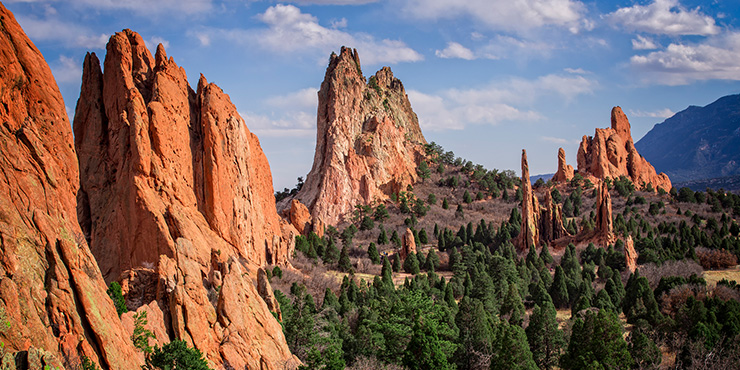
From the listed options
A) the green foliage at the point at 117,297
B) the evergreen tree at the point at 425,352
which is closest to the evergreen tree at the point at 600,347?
the evergreen tree at the point at 425,352

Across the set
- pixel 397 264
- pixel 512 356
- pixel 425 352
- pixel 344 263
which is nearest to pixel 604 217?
pixel 397 264

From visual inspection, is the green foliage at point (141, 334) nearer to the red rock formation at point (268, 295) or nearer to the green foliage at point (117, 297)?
the green foliage at point (117, 297)

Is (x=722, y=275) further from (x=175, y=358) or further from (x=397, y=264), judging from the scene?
(x=175, y=358)

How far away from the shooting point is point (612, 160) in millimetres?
120062

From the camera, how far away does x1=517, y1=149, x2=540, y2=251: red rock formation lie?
7825cm

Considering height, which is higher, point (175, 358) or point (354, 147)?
point (354, 147)

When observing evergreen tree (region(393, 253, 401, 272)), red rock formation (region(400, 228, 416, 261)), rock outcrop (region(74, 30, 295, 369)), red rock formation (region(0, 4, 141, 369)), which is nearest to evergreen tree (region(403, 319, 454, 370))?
rock outcrop (region(74, 30, 295, 369))

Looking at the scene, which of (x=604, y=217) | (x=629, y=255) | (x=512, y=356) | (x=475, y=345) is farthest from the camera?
(x=604, y=217)

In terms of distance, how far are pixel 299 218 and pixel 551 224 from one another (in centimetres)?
3395

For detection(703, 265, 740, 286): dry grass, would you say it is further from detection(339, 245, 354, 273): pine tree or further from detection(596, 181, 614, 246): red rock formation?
detection(339, 245, 354, 273): pine tree

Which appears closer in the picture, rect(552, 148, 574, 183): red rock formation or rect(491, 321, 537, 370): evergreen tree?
rect(491, 321, 537, 370): evergreen tree

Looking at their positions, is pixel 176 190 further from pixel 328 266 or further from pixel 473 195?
pixel 473 195

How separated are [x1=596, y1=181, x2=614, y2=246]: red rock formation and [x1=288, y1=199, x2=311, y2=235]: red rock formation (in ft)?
122

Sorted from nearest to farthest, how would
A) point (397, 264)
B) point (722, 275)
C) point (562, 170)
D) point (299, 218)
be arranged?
point (722, 275) → point (397, 264) → point (299, 218) → point (562, 170)
